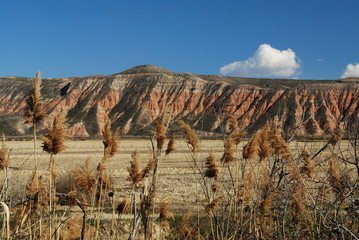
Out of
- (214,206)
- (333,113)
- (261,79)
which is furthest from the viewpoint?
(261,79)

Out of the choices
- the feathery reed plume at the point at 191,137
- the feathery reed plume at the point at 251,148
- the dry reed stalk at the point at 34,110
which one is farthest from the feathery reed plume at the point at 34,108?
the feathery reed plume at the point at 251,148

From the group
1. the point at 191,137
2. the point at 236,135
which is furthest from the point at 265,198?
the point at 191,137

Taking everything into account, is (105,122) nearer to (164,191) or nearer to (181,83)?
(164,191)

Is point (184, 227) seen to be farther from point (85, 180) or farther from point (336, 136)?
point (336, 136)

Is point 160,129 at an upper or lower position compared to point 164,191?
upper

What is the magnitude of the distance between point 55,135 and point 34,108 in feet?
1.04

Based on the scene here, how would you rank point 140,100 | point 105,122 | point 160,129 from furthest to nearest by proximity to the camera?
point 140,100
point 105,122
point 160,129

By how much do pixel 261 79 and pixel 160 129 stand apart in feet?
381

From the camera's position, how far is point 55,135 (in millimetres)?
3461

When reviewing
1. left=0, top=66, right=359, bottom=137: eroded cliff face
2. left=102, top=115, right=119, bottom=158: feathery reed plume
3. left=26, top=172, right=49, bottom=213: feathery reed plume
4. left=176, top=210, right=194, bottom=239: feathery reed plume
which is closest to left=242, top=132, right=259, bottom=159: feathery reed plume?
left=176, top=210, right=194, bottom=239: feathery reed plume

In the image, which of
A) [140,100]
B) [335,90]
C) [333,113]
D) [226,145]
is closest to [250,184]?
[226,145]

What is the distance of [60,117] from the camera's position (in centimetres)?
346

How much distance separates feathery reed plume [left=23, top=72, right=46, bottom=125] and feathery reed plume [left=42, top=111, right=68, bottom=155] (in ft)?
0.42

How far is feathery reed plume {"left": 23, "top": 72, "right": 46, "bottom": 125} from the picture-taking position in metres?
3.33
